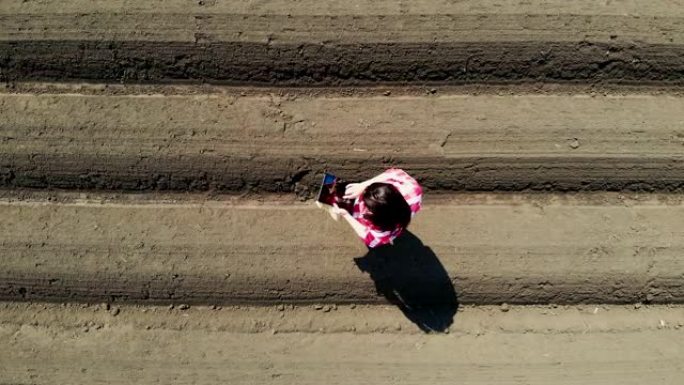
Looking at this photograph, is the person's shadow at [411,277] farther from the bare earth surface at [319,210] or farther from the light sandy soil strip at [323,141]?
the light sandy soil strip at [323,141]

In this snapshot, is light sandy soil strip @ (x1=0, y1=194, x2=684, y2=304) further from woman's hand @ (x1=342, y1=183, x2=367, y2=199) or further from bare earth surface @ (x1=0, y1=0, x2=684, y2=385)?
woman's hand @ (x1=342, y1=183, x2=367, y2=199)

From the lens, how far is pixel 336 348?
3379 millimetres

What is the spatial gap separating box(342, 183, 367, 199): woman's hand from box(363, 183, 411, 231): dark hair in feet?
1.05

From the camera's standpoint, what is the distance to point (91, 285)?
3.41 metres

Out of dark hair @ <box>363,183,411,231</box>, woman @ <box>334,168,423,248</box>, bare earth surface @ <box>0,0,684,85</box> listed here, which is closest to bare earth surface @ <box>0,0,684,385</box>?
bare earth surface @ <box>0,0,684,85</box>

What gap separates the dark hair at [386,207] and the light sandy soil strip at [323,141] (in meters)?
0.77

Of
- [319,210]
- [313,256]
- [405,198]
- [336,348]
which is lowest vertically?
[336,348]

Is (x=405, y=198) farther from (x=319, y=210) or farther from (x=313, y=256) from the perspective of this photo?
(x=313, y=256)

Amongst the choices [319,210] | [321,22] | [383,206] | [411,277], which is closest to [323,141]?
[319,210]

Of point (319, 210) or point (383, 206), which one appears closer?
point (383, 206)

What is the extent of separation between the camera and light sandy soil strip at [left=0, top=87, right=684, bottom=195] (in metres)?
3.40

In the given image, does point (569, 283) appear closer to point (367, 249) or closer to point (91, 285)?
point (367, 249)

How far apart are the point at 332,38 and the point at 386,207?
1.47m

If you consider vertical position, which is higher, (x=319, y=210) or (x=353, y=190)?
(x=353, y=190)
